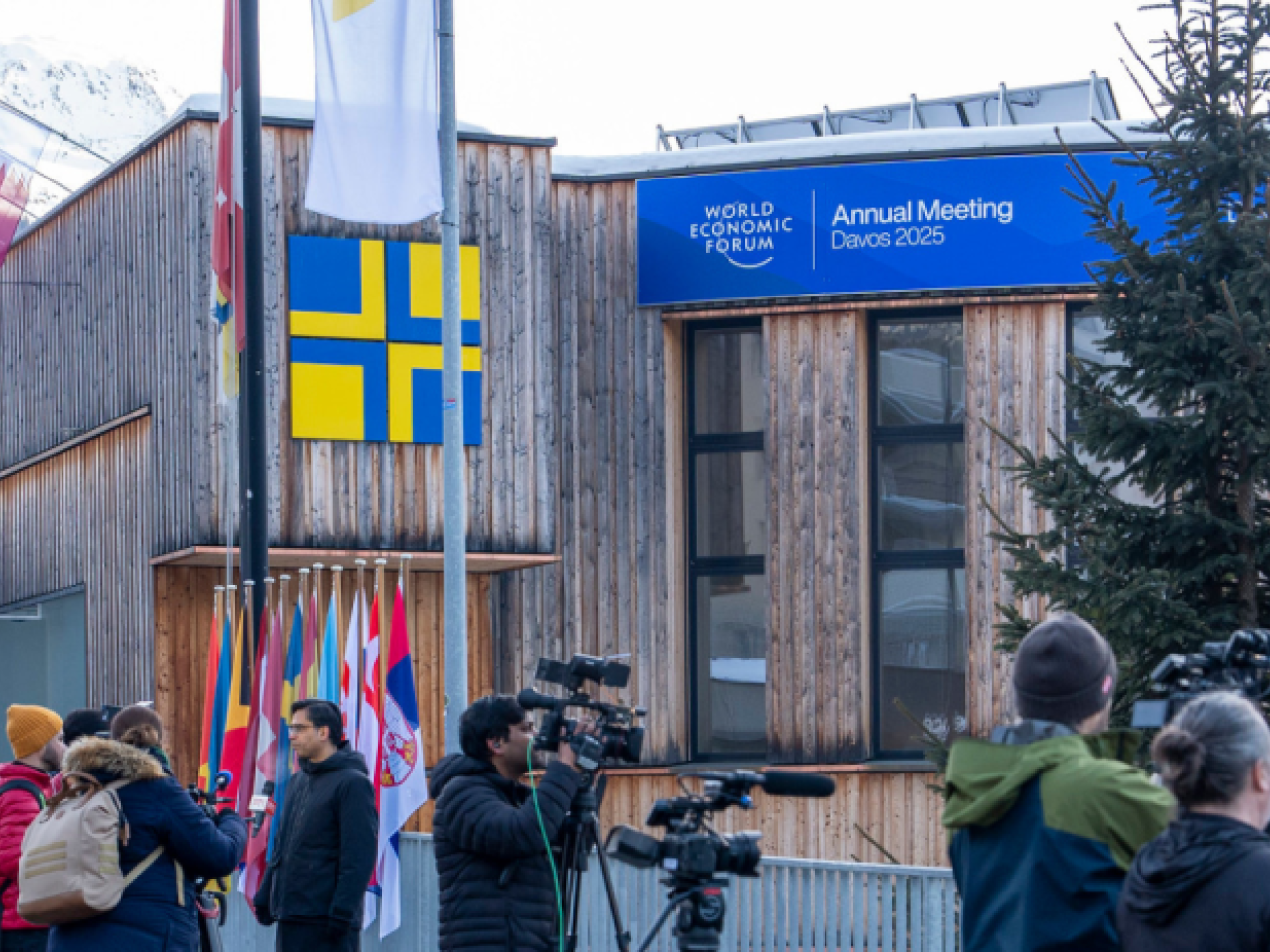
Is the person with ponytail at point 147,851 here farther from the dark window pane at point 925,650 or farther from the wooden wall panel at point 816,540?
the dark window pane at point 925,650

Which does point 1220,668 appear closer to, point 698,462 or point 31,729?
point 31,729

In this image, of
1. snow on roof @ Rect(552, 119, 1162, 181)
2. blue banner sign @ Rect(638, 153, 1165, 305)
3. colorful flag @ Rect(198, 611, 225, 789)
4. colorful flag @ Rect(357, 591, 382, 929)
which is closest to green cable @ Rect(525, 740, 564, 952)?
colorful flag @ Rect(357, 591, 382, 929)

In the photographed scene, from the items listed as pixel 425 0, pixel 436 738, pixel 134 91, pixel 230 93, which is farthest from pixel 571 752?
pixel 134 91

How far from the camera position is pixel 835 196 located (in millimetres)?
18312

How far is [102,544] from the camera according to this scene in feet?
62.1

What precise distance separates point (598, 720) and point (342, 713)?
17.7ft

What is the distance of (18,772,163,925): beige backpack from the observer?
22.2 ft

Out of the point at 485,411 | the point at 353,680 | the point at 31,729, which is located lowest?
the point at 353,680

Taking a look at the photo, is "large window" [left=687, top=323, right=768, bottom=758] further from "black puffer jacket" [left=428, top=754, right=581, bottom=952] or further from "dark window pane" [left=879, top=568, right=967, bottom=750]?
"black puffer jacket" [left=428, top=754, right=581, bottom=952]

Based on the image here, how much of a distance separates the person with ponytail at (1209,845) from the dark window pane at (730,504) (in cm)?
1528

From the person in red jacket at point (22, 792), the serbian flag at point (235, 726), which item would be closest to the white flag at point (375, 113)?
the serbian flag at point (235, 726)

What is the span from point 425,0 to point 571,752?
22.5 feet

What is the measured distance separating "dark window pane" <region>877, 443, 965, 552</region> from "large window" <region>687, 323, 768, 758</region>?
1.39m

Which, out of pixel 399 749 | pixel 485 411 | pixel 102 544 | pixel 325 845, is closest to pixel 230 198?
pixel 399 749
